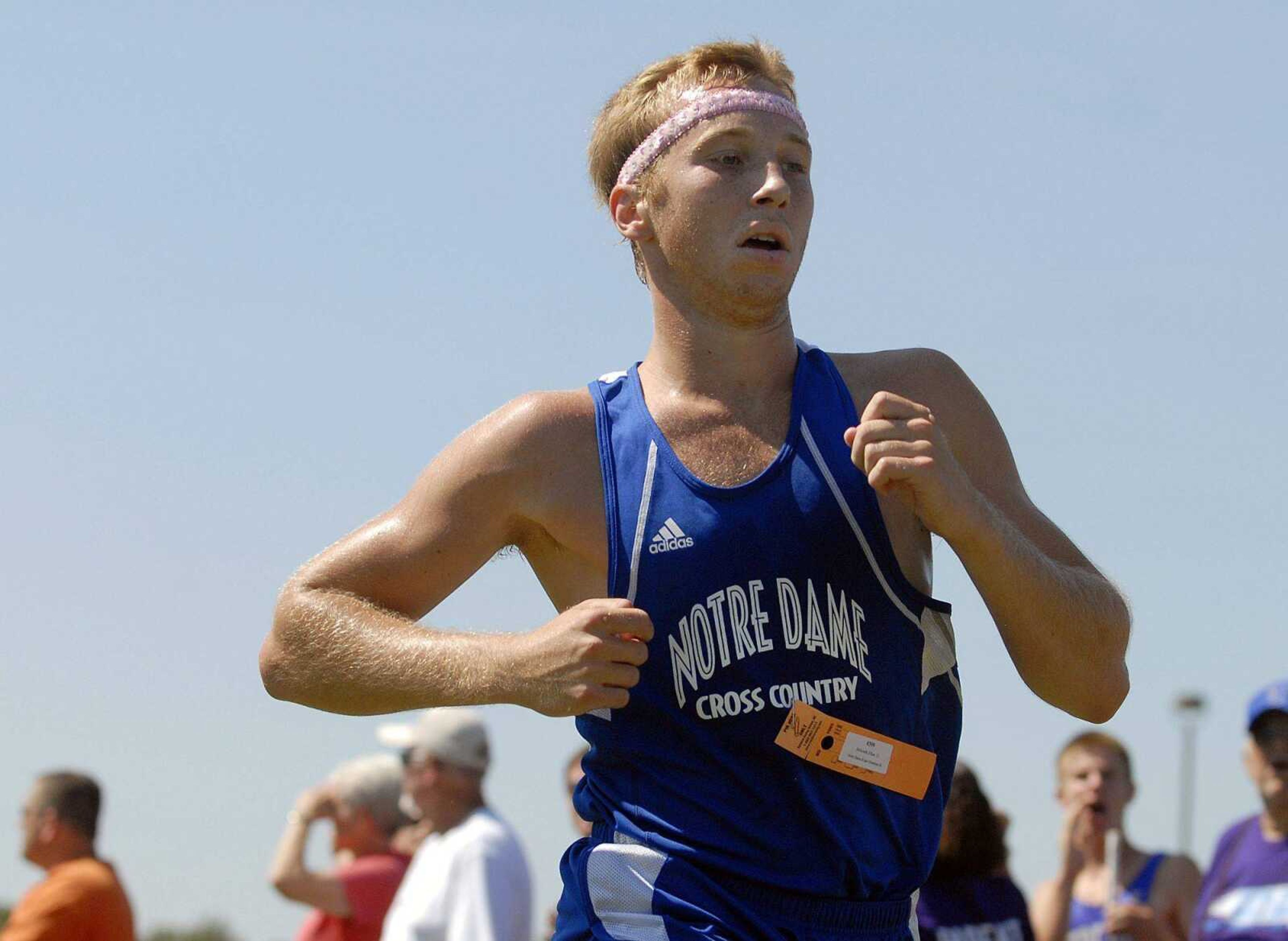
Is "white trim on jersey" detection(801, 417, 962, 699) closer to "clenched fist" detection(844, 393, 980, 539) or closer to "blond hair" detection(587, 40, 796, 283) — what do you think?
"clenched fist" detection(844, 393, 980, 539)

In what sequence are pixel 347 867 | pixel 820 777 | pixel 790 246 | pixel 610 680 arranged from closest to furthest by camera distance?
pixel 610 680
pixel 820 777
pixel 790 246
pixel 347 867

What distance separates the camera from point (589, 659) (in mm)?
3131

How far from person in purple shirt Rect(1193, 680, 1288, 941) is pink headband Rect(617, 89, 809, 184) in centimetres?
411

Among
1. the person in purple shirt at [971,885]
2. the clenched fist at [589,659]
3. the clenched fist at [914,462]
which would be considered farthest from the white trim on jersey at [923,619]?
the person in purple shirt at [971,885]

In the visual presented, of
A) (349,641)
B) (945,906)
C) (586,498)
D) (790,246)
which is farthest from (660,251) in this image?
(945,906)

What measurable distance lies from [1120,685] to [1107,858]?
13.1ft

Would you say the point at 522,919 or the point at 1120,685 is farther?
the point at 522,919

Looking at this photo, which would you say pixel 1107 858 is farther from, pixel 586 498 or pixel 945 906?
pixel 586 498

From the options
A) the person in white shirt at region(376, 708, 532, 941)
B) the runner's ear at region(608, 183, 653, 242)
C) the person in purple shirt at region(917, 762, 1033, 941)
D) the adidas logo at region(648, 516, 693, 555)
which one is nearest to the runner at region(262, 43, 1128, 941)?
the adidas logo at region(648, 516, 693, 555)

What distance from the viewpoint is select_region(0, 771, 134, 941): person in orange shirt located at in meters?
7.83

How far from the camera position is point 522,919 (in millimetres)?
7254

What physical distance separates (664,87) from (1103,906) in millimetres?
4420

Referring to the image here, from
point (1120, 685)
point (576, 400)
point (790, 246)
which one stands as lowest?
point (1120, 685)

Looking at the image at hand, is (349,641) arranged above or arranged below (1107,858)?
below
